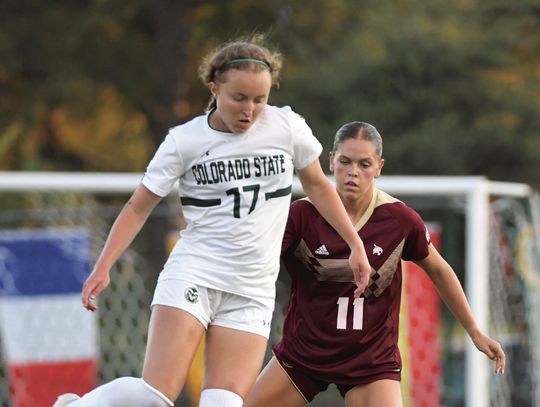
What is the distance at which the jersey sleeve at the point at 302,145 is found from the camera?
529 centimetres

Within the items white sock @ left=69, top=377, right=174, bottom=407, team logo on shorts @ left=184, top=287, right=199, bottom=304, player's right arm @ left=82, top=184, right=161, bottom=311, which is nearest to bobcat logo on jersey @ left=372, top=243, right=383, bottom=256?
team logo on shorts @ left=184, top=287, right=199, bottom=304

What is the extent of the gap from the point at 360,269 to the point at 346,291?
0.40 metres

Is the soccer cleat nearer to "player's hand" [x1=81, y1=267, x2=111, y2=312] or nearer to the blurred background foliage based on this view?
"player's hand" [x1=81, y1=267, x2=111, y2=312]

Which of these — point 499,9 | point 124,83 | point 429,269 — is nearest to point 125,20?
point 124,83

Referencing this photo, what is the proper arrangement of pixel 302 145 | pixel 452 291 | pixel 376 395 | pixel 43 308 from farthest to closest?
1. pixel 43 308
2. pixel 452 291
3. pixel 376 395
4. pixel 302 145

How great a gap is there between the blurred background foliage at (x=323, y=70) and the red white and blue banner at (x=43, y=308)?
5913mm

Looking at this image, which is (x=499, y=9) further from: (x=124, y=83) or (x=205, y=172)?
(x=205, y=172)

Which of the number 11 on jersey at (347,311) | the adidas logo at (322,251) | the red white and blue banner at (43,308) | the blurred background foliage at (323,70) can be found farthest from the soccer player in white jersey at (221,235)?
the blurred background foliage at (323,70)

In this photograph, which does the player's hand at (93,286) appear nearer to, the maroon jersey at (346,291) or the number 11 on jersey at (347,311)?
the maroon jersey at (346,291)

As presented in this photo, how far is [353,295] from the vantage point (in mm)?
5535

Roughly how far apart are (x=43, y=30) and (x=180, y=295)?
13631 millimetres

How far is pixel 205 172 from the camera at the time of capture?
5188 mm

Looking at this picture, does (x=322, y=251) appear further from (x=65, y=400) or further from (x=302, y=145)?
(x=65, y=400)

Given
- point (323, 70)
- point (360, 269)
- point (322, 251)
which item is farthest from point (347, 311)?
point (323, 70)
